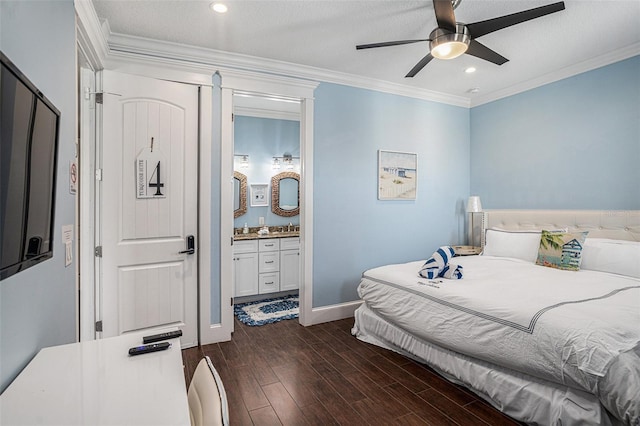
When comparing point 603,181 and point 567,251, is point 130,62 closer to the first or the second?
point 567,251

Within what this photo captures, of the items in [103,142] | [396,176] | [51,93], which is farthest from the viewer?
[396,176]

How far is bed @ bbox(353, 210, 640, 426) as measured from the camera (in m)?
1.61

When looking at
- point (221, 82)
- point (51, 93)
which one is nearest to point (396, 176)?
point (221, 82)

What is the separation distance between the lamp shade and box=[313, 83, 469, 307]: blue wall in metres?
0.25

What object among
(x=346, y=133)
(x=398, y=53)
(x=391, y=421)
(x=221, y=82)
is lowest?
(x=391, y=421)

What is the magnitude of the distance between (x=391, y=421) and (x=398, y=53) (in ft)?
9.90

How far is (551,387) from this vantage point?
180cm

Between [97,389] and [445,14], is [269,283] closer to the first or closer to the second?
[97,389]

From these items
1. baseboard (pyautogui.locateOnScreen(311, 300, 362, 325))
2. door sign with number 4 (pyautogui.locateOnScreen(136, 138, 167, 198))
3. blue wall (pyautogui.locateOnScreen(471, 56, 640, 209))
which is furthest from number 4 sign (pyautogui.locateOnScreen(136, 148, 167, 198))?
blue wall (pyautogui.locateOnScreen(471, 56, 640, 209))

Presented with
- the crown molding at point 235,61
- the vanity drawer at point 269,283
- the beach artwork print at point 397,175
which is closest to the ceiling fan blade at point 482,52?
the crown molding at point 235,61

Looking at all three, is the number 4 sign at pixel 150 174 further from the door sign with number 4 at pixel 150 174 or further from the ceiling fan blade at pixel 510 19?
the ceiling fan blade at pixel 510 19

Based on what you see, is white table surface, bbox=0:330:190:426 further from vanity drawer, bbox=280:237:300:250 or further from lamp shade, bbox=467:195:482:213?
lamp shade, bbox=467:195:482:213

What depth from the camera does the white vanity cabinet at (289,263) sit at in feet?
15.0

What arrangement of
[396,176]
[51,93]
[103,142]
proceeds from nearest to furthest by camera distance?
[51,93] → [103,142] → [396,176]
